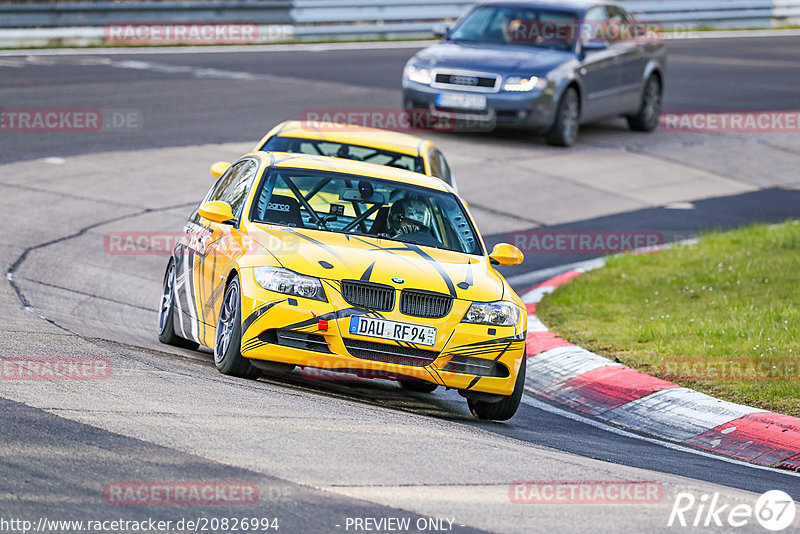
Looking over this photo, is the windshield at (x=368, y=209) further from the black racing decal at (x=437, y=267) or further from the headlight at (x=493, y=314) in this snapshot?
the headlight at (x=493, y=314)

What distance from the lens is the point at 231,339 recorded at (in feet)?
26.7

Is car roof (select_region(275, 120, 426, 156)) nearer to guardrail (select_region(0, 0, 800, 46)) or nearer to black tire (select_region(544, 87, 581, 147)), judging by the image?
black tire (select_region(544, 87, 581, 147))

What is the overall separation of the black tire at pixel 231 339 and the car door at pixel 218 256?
→ 149 millimetres

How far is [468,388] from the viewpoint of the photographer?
27.0ft

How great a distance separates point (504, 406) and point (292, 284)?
1.54m

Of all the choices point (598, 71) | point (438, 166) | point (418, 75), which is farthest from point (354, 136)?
point (598, 71)

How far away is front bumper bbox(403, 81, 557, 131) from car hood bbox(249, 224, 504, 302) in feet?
36.4

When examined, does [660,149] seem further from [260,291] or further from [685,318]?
[260,291]

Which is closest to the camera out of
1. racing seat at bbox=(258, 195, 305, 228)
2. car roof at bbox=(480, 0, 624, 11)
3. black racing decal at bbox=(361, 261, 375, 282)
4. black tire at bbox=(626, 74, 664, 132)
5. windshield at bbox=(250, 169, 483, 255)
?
black racing decal at bbox=(361, 261, 375, 282)

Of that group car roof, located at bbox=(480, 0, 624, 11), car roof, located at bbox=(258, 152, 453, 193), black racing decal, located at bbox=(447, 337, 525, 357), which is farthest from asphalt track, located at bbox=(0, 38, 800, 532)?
car roof, located at bbox=(480, 0, 624, 11)

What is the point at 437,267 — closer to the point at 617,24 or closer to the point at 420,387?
the point at 420,387

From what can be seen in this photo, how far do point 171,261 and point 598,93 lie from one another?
12691 mm

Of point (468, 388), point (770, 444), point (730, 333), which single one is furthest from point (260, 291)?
point (730, 333)

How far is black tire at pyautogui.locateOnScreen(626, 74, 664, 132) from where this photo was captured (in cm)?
2294
